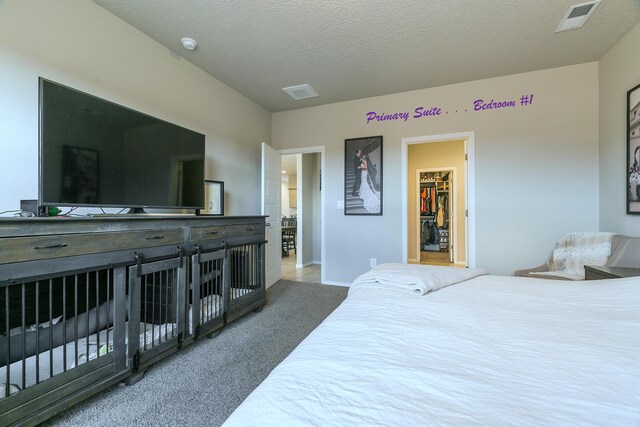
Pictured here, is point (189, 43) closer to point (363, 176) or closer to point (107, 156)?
point (107, 156)

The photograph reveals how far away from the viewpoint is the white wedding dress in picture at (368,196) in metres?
3.68

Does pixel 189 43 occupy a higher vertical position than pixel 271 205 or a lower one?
higher

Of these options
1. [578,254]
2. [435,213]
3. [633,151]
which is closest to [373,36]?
[633,151]

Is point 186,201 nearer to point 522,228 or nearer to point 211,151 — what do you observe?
point 211,151

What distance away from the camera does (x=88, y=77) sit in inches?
76.2

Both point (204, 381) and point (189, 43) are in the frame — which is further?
point (189, 43)

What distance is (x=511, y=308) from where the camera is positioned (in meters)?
1.08

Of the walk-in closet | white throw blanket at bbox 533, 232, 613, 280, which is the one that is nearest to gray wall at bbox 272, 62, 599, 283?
white throw blanket at bbox 533, 232, 613, 280

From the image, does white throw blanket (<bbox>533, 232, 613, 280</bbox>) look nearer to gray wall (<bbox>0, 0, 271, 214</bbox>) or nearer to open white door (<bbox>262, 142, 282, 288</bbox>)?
open white door (<bbox>262, 142, 282, 288</bbox>)

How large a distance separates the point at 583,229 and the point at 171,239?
160 inches

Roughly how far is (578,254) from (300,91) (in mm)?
3498

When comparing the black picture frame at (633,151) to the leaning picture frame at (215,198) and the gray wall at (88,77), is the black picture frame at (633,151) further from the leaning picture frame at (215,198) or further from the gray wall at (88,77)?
the gray wall at (88,77)

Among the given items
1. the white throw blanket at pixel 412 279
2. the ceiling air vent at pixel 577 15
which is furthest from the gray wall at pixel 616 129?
the white throw blanket at pixel 412 279

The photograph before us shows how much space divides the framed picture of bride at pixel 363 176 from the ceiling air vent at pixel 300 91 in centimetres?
81
